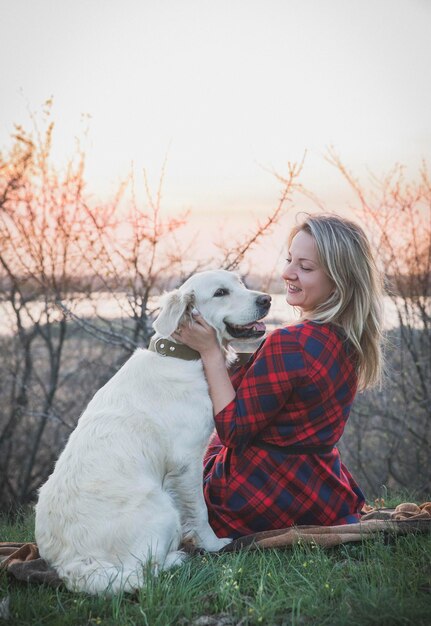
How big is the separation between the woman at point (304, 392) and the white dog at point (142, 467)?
159 millimetres

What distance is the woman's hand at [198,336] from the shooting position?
11.1ft

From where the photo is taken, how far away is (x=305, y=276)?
3.29m

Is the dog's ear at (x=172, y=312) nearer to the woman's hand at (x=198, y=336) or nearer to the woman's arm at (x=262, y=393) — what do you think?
the woman's hand at (x=198, y=336)

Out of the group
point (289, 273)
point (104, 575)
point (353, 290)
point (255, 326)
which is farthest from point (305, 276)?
point (104, 575)

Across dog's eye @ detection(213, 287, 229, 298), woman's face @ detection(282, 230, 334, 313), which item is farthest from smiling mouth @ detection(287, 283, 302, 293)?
dog's eye @ detection(213, 287, 229, 298)

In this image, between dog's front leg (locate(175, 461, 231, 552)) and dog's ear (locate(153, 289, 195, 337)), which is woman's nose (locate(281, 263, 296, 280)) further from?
dog's front leg (locate(175, 461, 231, 552))

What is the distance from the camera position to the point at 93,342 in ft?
29.2

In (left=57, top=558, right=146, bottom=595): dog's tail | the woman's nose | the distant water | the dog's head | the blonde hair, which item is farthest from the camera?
the distant water

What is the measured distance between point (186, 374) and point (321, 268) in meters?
0.93

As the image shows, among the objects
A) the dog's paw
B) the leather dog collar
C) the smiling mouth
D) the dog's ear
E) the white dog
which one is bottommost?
the dog's paw


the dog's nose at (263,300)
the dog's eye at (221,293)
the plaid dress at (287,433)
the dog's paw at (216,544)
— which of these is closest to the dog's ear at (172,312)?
the dog's eye at (221,293)

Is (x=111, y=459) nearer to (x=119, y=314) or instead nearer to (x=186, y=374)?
(x=186, y=374)

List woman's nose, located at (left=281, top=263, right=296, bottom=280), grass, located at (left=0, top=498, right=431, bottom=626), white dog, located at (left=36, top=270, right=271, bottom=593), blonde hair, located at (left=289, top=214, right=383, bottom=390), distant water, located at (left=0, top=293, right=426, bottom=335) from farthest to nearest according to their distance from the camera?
distant water, located at (left=0, top=293, right=426, bottom=335) → woman's nose, located at (left=281, top=263, right=296, bottom=280) → blonde hair, located at (left=289, top=214, right=383, bottom=390) → white dog, located at (left=36, top=270, right=271, bottom=593) → grass, located at (left=0, top=498, right=431, bottom=626)

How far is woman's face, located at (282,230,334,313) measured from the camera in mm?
3270
